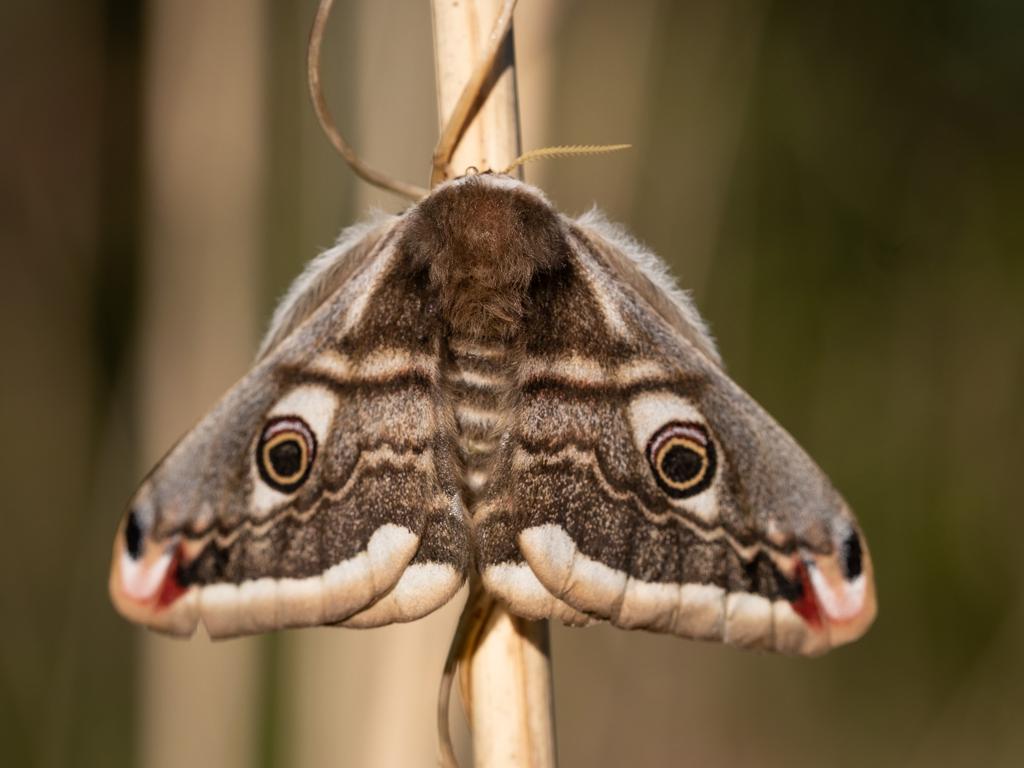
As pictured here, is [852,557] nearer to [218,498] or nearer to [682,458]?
[682,458]

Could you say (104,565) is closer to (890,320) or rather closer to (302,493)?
(302,493)

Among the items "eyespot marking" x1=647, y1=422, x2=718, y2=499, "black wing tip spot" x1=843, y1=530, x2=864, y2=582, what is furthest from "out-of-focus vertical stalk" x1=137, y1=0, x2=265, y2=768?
"black wing tip spot" x1=843, y1=530, x2=864, y2=582

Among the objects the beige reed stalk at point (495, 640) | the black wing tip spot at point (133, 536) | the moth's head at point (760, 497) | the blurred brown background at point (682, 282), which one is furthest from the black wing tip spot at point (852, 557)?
the blurred brown background at point (682, 282)

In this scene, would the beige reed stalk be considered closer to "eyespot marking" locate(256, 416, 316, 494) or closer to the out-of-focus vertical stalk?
"eyespot marking" locate(256, 416, 316, 494)

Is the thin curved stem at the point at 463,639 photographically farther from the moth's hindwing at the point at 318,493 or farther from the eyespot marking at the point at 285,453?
the eyespot marking at the point at 285,453

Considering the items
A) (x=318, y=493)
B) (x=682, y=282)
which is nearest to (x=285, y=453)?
(x=318, y=493)
